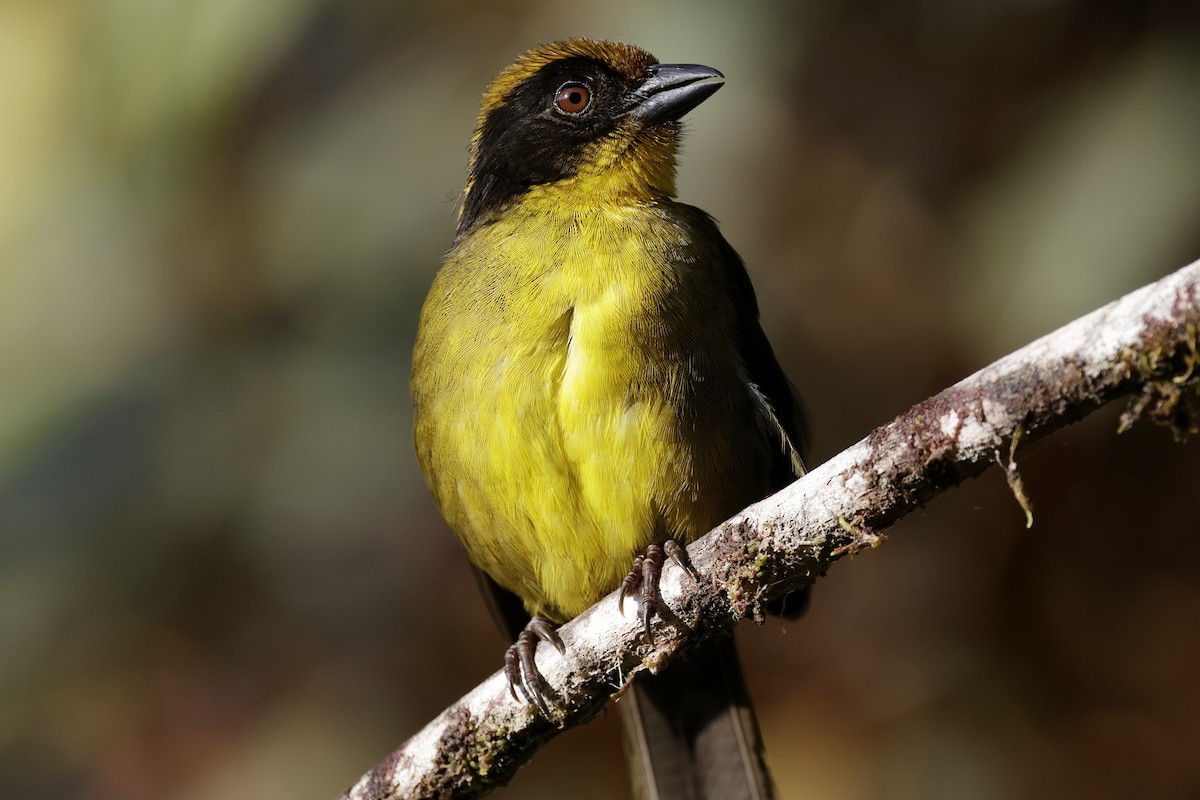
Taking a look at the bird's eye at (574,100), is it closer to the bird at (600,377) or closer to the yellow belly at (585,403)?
the bird at (600,377)

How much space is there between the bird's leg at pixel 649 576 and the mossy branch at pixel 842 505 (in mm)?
24

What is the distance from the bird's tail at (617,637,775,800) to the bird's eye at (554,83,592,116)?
66.3 inches

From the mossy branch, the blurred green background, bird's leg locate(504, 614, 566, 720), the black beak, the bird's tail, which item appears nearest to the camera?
the mossy branch

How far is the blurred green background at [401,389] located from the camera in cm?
444

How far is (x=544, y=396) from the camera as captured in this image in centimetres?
300

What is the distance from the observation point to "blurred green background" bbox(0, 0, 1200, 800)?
4441 millimetres

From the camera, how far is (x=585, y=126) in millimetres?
3723

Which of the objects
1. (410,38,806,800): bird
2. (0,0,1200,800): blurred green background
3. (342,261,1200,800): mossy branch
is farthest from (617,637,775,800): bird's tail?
(0,0,1200,800): blurred green background

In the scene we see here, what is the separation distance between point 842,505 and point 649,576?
60 cm

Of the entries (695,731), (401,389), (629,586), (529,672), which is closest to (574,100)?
(401,389)

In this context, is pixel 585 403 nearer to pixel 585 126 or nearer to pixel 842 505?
pixel 842 505

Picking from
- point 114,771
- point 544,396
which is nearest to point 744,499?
point 544,396

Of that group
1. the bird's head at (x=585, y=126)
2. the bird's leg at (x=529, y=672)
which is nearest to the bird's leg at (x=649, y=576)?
the bird's leg at (x=529, y=672)

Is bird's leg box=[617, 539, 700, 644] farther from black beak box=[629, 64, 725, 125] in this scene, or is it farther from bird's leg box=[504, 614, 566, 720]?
black beak box=[629, 64, 725, 125]
